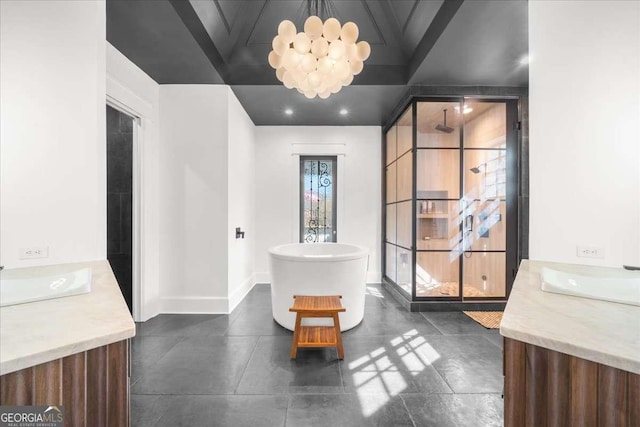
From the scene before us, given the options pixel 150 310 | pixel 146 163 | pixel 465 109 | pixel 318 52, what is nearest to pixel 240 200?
pixel 146 163

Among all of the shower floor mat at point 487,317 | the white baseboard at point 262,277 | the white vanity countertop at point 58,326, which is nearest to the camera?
the white vanity countertop at point 58,326

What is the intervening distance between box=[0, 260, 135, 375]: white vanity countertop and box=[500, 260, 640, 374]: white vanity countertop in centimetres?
131

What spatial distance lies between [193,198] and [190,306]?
3.99ft

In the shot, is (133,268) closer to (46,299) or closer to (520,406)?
(46,299)

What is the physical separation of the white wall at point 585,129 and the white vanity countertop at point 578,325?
0.21 metres

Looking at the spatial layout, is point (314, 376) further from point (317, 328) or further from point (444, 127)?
point (444, 127)

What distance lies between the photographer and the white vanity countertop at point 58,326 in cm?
72

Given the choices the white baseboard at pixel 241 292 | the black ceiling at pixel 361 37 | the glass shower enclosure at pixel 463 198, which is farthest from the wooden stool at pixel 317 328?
the black ceiling at pixel 361 37

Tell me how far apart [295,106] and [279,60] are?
1.66 metres

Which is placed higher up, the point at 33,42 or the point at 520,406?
the point at 33,42

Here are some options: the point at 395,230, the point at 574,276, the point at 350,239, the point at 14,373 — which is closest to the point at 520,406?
the point at 574,276

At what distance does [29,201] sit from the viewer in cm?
115

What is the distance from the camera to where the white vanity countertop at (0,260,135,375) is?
721 mm

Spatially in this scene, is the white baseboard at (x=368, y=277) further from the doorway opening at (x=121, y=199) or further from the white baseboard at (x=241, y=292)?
the doorway opening at (x=121, y=199)
